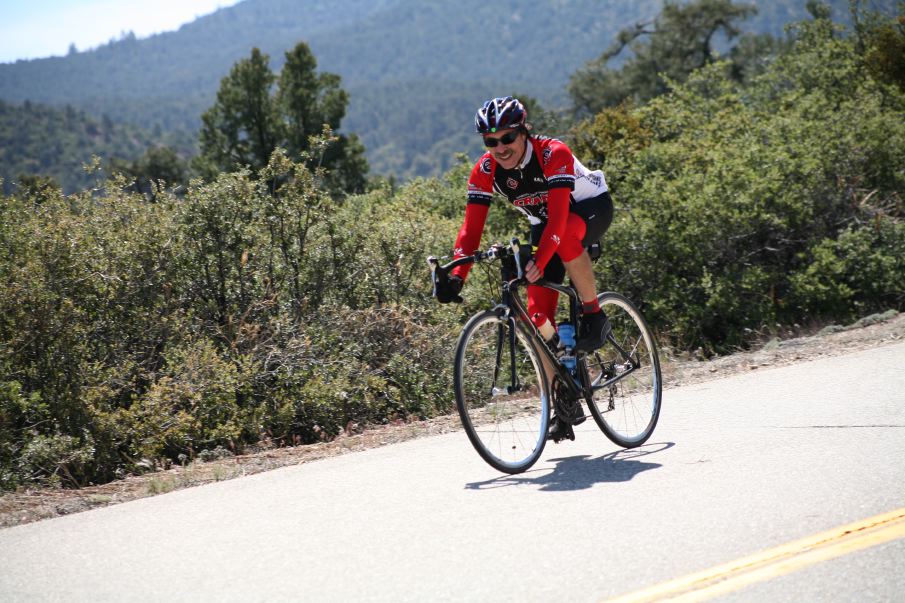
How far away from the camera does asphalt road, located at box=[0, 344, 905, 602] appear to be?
154 inches

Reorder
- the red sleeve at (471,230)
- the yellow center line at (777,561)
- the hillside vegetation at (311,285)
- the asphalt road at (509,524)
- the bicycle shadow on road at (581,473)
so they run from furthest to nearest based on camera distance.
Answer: the hillside vegetation at (311,285) → the red sleeve at (471,230) → the bicycle shadow on road at (581,473) → the asphalt road at (509,524) → the yellow center line at (777,561)

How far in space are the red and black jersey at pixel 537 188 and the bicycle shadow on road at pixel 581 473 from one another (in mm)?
1271

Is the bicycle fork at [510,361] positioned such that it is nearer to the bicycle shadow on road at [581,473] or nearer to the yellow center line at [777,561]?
the bicycle shadow on road at [581,473]

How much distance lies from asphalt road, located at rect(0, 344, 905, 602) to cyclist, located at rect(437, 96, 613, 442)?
1.07 metres

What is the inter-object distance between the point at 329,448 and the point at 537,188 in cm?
266

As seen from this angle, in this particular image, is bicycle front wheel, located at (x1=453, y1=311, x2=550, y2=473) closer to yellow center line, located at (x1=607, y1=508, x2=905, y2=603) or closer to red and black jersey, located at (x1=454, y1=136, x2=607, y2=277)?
red and black jersey, located at (x1=454, y1=136, x2=607, y2=277)

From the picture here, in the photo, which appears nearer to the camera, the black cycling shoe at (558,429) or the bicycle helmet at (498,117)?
the bicycle helmet at (498,117)

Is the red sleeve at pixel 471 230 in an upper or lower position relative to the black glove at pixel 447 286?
upper

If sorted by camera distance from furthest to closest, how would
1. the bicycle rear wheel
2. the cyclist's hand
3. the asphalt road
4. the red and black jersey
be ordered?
the bicycle rear wheel < the red and black jersey < the cyclist's hand < the asphalt road

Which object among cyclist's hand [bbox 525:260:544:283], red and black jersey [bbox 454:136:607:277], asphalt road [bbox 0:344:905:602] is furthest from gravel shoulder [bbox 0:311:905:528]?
cyclist's hand [bbox 525:260:544:283]

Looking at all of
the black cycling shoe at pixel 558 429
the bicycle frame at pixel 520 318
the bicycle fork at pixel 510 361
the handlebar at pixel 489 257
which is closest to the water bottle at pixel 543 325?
the bicycle frame at pixel 520 318

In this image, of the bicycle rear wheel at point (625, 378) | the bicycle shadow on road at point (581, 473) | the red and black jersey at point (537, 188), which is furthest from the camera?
the bicycle rear wheel at point (625, 378)

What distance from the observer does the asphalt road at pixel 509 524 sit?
154 inches

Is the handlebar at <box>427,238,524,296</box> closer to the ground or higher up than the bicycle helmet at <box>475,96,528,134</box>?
closer to the ground
